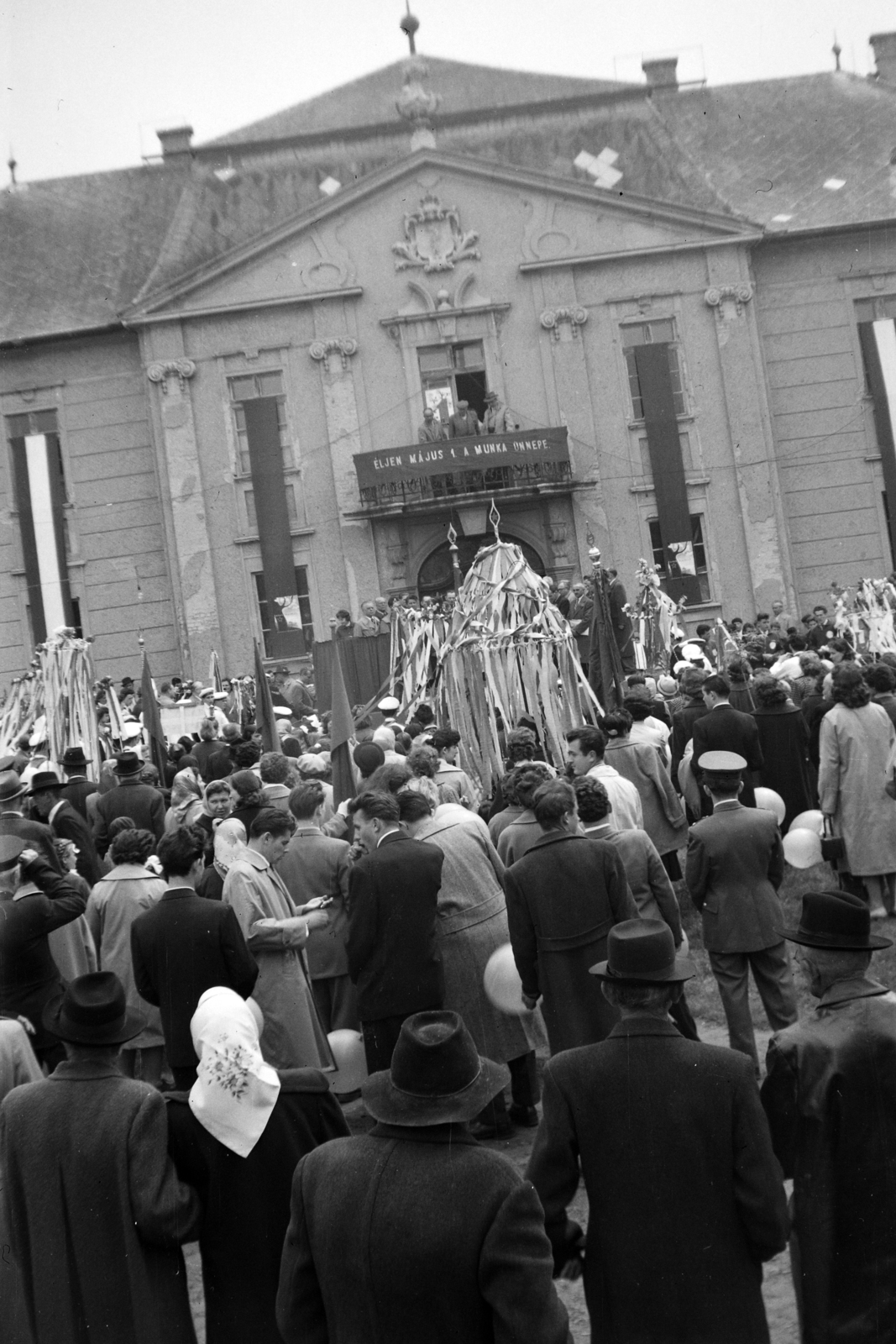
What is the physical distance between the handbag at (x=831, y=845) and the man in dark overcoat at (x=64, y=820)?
15.3 feet

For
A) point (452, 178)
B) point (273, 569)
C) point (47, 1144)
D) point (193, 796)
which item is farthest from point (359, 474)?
point (47, 1144)

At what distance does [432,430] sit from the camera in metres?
29.4

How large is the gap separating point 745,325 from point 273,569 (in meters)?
10.9

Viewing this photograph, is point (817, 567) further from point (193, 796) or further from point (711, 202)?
point (193, 796)

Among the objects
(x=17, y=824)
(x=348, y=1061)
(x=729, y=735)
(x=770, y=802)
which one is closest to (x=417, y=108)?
(x=729, y=735)

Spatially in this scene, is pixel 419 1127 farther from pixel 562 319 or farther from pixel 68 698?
pixel 562 319

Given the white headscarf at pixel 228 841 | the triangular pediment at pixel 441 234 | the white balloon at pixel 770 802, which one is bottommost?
the white balloon at pixel 770 802

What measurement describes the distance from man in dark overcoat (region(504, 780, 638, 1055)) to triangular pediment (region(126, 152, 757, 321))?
2535 cm

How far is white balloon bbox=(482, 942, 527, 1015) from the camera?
698 cm

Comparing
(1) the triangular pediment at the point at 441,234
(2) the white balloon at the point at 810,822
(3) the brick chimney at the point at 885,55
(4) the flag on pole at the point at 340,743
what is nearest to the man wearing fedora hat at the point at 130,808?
(4) the flag on pole at the point at 340,743

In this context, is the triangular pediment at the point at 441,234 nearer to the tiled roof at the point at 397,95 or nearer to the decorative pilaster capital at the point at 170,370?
the decorative pilaster capital at the point at 170,370

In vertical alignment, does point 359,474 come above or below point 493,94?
below

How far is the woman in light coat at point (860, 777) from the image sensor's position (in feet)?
32.1

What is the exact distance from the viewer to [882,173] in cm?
3164
